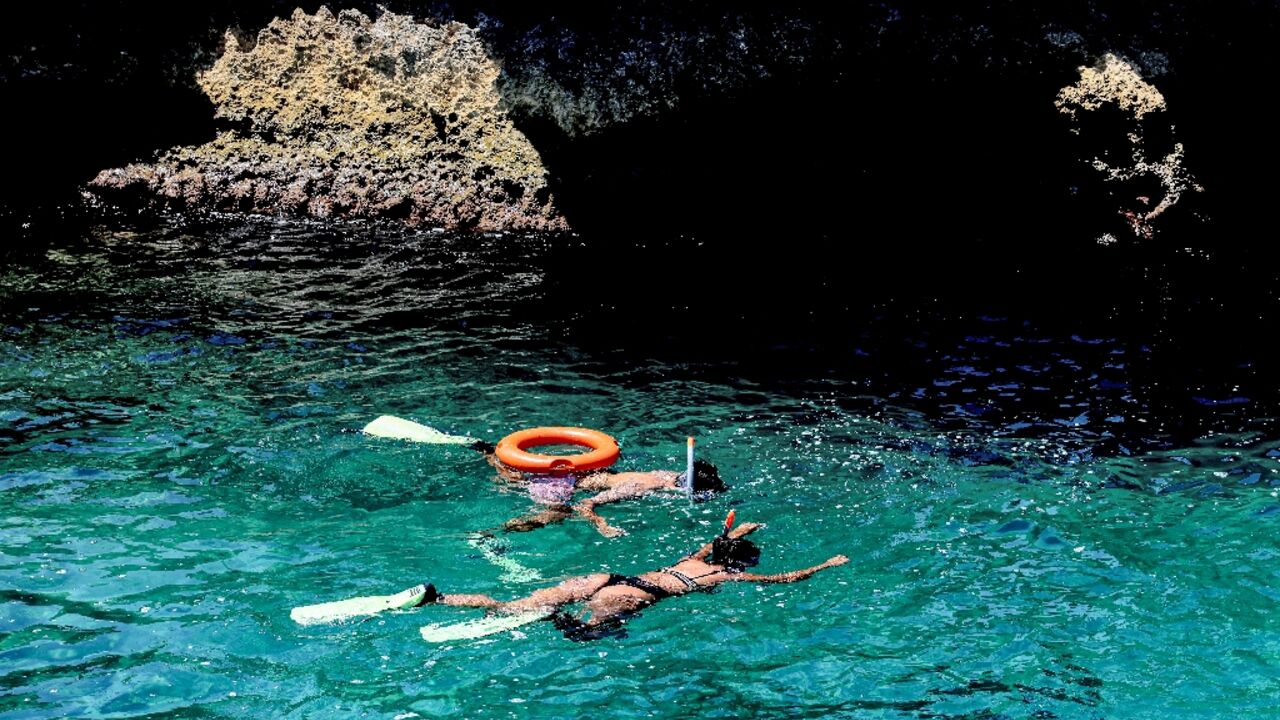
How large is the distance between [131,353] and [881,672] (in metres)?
8.64

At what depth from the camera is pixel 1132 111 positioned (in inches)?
582

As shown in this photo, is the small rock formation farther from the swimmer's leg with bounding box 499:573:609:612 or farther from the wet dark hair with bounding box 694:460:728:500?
the swimmer's leg with bounding box 499:573:609:612

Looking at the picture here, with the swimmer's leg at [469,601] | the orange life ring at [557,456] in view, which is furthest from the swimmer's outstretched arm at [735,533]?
the swimmer's leg at [469,601]

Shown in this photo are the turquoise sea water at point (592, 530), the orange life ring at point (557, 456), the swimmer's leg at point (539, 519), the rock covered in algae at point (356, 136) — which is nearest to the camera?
the turquoise sea water at point (592, 530)

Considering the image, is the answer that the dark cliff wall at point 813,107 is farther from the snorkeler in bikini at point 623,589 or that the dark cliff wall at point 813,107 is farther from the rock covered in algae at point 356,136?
the snorkeler in bikini at point 623,589

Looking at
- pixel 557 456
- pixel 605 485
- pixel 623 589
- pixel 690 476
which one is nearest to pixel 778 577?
pixel 623 589

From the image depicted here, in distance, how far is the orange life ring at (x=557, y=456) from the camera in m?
8.82

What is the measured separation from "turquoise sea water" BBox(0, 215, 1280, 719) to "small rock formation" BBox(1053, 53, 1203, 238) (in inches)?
135

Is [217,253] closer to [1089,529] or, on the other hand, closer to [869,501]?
[869,501]

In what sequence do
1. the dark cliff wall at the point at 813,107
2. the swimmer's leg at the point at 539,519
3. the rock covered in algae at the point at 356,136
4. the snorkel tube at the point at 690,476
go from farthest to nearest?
the rock covered in algae at the point at 356,136
the dark cliff wall at the point at 813,107
the snorkel tube at the point at 690,476
the swimmer's leg at the point at 539,519

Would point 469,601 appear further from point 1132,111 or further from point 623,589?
point 1132,111

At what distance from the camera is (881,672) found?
6527mm

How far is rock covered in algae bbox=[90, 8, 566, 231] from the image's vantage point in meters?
17.8

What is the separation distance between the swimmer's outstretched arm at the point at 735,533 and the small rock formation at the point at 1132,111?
30.9 ft
